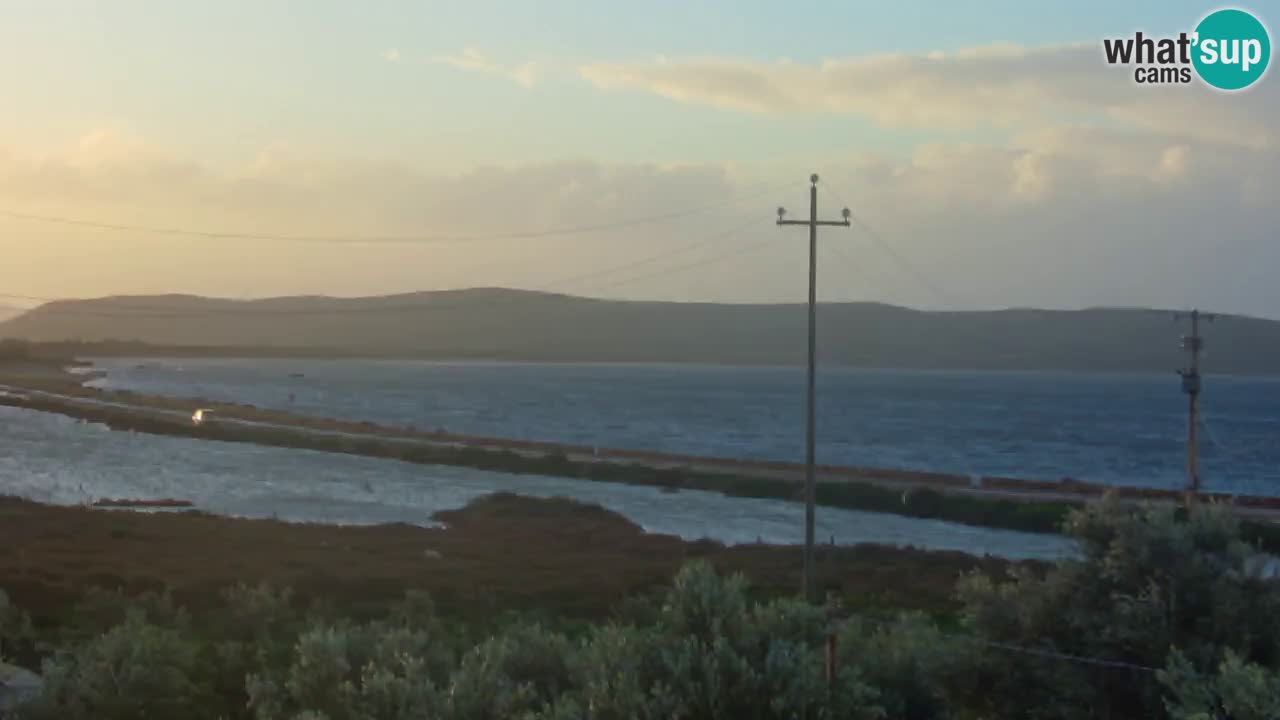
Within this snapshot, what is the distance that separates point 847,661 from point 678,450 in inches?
2645

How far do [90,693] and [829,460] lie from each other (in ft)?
212

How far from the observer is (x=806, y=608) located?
28.9ft

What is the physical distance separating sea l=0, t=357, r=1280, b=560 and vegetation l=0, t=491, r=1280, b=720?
1833mm

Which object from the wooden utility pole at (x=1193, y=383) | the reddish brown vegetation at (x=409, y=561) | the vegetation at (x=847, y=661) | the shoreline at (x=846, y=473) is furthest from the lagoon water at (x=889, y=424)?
the vegetation at (x=847, y=661)

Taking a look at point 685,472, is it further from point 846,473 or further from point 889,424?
point 889,424

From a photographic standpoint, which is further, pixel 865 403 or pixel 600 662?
pixel 865 403

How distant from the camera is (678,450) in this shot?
77.9m

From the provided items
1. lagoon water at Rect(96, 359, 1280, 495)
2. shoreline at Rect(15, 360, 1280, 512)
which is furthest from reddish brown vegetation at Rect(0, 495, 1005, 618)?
lagoon water at Rect(96, 359, 1280, 495)

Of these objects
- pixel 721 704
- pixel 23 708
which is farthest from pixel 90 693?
pixel 721 704

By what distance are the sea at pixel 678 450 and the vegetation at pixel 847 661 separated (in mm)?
1833

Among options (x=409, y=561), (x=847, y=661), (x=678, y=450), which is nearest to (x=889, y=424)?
(x=678, y=450)

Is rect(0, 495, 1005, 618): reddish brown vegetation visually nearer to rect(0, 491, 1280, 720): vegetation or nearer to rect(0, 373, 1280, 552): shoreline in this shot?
rect(0, 373, 1280, 552): shoreline

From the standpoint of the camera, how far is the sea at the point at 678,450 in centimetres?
4500

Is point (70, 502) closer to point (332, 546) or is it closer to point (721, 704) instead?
point (332, 546)
